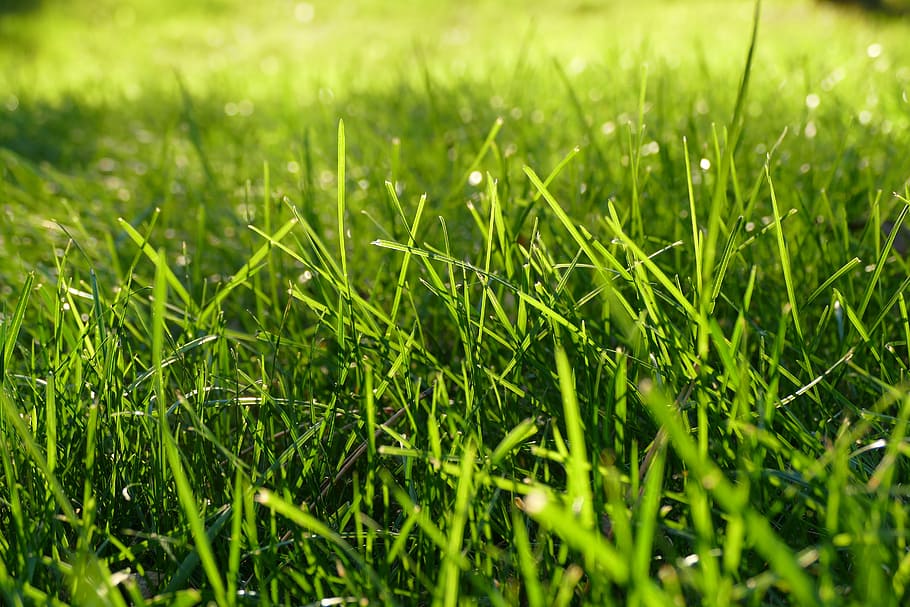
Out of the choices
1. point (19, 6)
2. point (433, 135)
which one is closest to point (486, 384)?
point (433, 135)

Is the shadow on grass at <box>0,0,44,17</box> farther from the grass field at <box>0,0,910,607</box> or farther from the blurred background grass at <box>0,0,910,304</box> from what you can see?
the grass field at <box>0,0,910,607</box>

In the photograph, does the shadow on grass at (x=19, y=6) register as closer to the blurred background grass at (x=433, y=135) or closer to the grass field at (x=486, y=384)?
the blurred background grass at (x=433, y=135)

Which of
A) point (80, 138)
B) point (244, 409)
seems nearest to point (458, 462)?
point (244, 409)

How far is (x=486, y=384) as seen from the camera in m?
1.03

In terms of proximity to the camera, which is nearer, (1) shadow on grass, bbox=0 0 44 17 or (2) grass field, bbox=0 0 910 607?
(2) grass field, bbox=0 0 910 607

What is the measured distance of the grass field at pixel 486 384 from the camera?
2.16 ft

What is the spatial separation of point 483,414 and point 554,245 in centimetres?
57

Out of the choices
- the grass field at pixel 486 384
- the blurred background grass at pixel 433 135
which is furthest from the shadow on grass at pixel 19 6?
the grass field at pixel 486 384

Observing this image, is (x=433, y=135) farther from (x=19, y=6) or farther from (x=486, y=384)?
(x=19, y=6)

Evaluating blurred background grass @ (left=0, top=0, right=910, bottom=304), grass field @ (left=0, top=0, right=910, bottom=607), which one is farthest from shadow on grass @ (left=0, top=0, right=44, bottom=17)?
grass field @ (left=0, top=0, right=910, bottom=607)

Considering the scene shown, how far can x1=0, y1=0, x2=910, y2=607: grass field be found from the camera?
2.16 feet

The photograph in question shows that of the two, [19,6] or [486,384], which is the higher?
[19,6]

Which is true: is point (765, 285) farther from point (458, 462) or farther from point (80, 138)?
point (80, 138)

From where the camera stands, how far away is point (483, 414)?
985 mm
